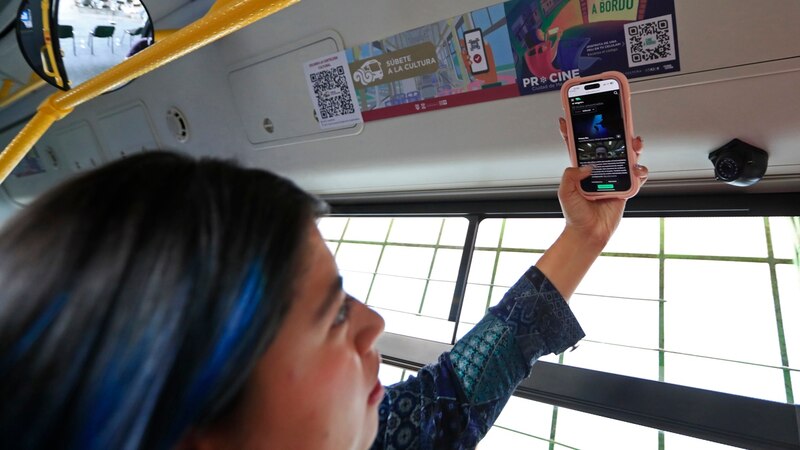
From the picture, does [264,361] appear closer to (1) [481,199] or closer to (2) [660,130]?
(2) [660,130]

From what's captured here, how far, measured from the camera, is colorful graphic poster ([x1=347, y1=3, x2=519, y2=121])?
1352 millimetres

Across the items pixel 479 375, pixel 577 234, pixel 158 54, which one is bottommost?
pixel 479 375

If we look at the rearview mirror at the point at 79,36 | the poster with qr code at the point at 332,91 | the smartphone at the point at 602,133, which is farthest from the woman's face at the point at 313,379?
the rearview mirror at the point at 79,36

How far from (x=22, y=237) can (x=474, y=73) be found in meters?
1.21

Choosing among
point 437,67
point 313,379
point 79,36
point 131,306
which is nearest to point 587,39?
point 437,67

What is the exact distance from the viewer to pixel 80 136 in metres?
3.26

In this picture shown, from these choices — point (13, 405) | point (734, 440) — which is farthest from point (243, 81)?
point (734, 440)

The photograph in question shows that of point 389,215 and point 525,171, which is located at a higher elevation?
point 525,171

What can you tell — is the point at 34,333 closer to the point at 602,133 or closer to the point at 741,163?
the point at 602,133

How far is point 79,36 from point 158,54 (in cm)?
81

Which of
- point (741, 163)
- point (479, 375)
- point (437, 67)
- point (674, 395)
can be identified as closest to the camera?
point (479, 375)

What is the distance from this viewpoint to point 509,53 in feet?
4.38

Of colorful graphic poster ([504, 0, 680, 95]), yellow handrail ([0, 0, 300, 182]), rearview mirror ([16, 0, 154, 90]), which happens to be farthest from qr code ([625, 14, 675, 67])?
rearview mirror ([16, 0, 154, 90])

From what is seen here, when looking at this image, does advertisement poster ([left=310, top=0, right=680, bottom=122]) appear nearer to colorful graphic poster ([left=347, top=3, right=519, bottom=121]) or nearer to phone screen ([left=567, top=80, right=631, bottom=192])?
colorful graphic poster ([left=347, top=3, right=519, bottom=121])
